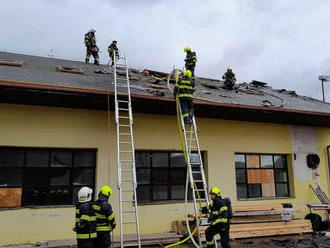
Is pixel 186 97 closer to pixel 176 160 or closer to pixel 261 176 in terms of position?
pixel 176 160

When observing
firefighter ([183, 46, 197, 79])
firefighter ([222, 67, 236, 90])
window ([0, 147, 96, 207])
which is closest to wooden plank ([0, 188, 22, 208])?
window ([0, 147, 96, 207])

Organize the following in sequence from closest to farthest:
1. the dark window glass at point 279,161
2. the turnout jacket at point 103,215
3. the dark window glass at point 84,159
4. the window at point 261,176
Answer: the turnout jacket at point 103,215, the dark window glass at point 84,159, the window at point 261,176, the dark window glass at point 279,161

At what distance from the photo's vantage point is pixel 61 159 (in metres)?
7.66

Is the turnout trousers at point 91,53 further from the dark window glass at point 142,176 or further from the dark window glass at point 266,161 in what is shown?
the dark window glass at point 266,161

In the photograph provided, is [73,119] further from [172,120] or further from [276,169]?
[276,169]

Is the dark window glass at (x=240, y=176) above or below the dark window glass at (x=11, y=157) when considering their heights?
below

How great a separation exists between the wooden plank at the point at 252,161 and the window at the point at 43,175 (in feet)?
15.8

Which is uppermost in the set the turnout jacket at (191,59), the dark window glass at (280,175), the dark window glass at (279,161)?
the turnout jacket at (191,59)

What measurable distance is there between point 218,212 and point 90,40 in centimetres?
989

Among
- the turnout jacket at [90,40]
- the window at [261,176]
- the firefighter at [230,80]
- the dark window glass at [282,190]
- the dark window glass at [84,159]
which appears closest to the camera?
the dark window glass at [84,159]

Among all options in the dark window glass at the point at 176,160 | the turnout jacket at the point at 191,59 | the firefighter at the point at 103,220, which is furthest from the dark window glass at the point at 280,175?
the firefighter at the point at 103,220

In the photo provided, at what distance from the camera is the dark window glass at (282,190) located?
400 inches

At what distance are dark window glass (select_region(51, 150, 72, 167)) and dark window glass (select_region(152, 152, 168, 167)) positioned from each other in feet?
7.38

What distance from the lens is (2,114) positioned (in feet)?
23.3
